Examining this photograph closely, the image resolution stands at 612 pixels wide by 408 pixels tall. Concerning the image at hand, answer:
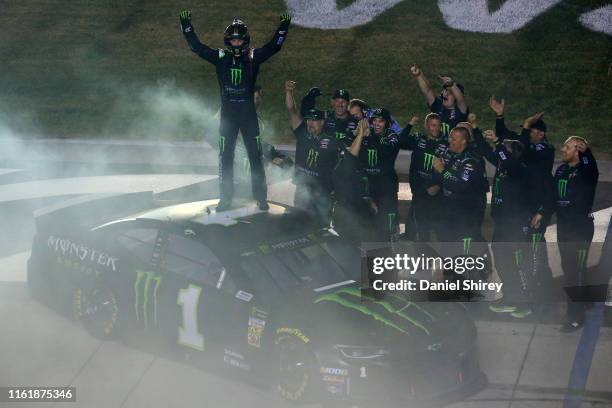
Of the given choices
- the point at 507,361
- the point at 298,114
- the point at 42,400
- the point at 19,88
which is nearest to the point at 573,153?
the point at 507,361

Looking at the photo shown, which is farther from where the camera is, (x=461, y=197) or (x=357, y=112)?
(x=357, y=112)

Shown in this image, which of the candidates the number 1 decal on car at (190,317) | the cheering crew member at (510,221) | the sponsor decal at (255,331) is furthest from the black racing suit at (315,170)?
the sponsor decal at (255,331)

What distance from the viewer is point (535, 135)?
10125mm

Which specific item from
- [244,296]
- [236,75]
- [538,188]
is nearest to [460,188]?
[538,188]

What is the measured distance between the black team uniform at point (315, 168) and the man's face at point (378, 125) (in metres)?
0.46

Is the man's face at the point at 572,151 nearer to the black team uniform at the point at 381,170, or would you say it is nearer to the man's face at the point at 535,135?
the man's face at the point at 535,135

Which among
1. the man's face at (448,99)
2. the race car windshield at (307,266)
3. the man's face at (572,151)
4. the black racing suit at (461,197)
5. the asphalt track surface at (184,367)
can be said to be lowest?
the asphalt track surface at (184,367)

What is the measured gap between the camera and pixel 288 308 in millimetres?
7980

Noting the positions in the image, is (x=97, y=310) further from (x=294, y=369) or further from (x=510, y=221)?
(x=510, y=221)

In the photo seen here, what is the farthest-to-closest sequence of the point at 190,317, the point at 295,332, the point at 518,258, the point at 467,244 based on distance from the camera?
the point at 467,244, the point at 518,258, the point at 190,317, the point at 295,332

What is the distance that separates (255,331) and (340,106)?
424 centimetres

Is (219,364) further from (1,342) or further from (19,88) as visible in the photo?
(19,88)

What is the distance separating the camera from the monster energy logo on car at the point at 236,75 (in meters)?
9.88

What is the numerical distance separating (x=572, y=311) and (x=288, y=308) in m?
3.19
